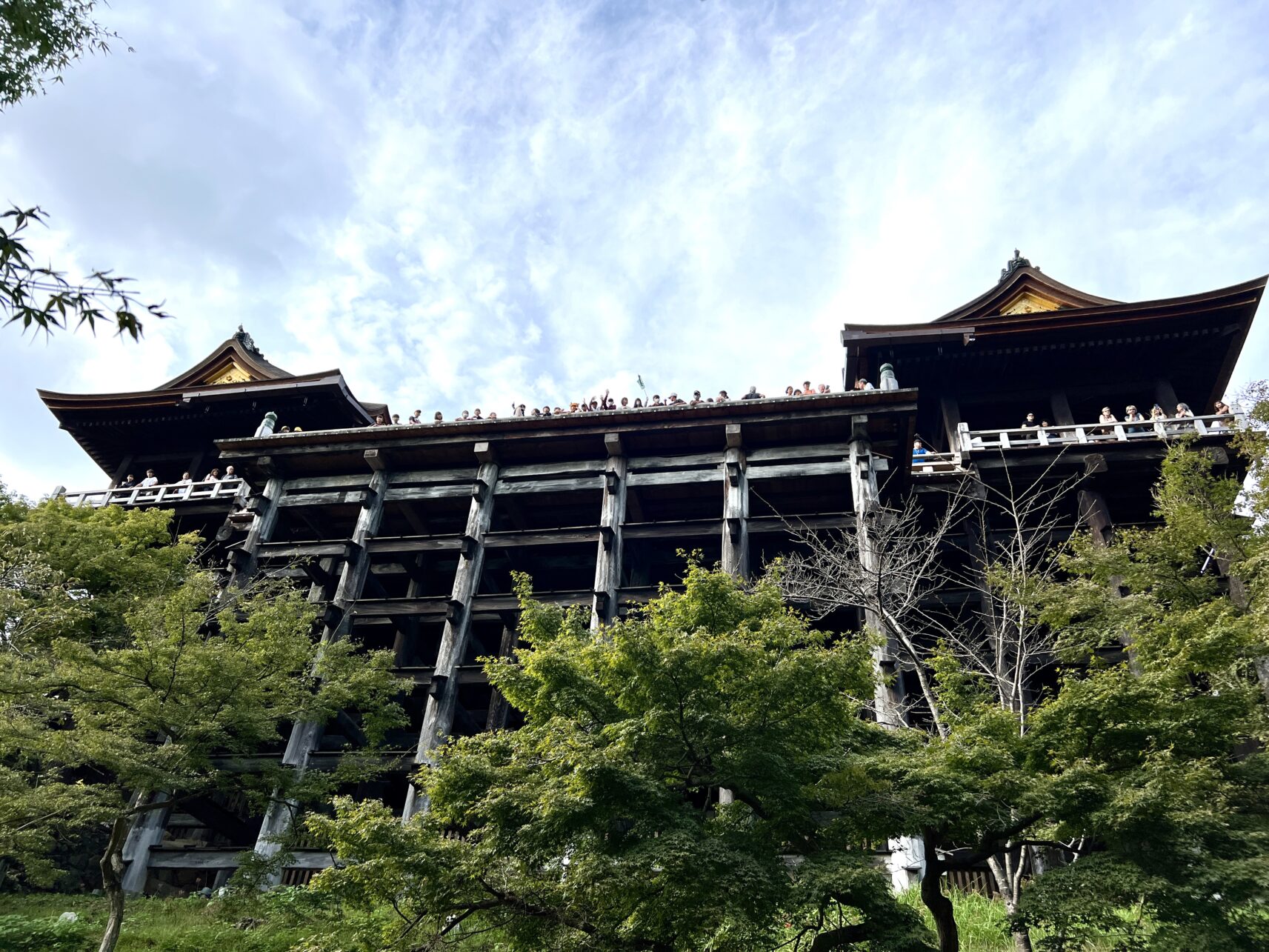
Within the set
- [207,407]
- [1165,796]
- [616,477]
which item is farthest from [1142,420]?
[207,407]

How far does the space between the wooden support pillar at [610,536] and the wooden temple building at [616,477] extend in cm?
6

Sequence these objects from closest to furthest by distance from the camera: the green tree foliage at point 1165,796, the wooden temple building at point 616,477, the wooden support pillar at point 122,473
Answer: the green tree foliage at point 1165,796 < the wooden temple building at point 616,477 < the wooden support pillar at point 122,473

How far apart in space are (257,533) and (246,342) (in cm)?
1168

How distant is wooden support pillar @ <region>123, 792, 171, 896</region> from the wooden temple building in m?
0.06

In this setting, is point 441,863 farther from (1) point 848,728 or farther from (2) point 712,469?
(2) point 712,469

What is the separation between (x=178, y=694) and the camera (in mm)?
13008

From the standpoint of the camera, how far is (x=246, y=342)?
3066cm

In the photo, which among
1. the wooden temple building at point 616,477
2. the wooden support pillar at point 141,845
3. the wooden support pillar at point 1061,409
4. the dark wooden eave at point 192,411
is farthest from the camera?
the dark wooden eave at point 192,411

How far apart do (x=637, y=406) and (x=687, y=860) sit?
47.0ft

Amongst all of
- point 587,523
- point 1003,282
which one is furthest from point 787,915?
point 1003,282

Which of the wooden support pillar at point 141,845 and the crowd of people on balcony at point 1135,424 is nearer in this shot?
the wooden support pillar at point 141,845

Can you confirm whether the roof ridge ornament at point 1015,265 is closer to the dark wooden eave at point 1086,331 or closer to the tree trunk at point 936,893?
the dark wooden eave at point 1086,331

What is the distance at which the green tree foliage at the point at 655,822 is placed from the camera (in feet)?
24.6

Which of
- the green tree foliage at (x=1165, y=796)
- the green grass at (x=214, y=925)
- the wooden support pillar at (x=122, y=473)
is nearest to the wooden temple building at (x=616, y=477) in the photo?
the green grass at (x=214, y=925)
